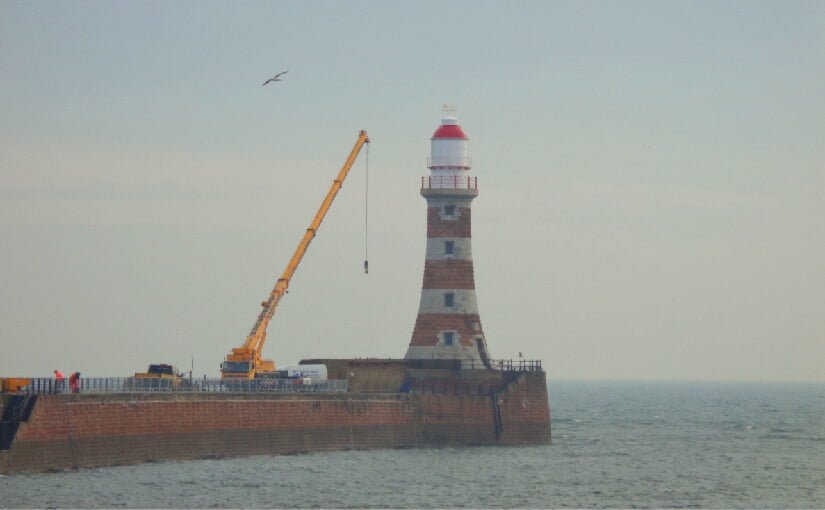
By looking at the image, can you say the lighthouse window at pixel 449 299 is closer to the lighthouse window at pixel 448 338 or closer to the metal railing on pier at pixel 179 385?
the lighthouse window at pixel 448 338

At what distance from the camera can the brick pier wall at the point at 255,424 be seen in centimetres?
7838

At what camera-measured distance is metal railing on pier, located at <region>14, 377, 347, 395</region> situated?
8140 cm

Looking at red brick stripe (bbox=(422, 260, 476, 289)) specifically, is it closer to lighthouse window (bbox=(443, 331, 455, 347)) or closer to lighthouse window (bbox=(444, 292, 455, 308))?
lighthouse window (bbox=(444, 292, 455, 308))

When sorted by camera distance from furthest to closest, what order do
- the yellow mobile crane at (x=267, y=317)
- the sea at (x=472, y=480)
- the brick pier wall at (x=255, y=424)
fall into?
the yellow mobile crane at (x=267, y=317)
the brick pier wall at (x=255, y=424)
the sea at (x=472, y=480)

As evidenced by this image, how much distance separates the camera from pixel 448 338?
10606cm

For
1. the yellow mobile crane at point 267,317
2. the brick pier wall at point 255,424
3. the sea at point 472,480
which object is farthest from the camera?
the yellow mobile crane at point 267,317

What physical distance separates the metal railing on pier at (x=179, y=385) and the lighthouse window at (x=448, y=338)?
276 inches

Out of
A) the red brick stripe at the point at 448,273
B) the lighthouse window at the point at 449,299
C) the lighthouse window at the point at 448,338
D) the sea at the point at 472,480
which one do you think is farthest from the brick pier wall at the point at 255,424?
the red brick stripe at the point at 448,273

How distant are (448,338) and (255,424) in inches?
733

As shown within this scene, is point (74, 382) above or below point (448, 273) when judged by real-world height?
below

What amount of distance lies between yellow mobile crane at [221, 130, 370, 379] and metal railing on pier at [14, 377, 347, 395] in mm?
3572

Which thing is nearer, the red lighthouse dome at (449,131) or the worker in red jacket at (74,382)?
the worker in red jacket at (74,382)

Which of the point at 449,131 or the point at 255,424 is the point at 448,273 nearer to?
the point at 449,131

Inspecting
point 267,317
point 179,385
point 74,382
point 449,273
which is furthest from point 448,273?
point 74,382
